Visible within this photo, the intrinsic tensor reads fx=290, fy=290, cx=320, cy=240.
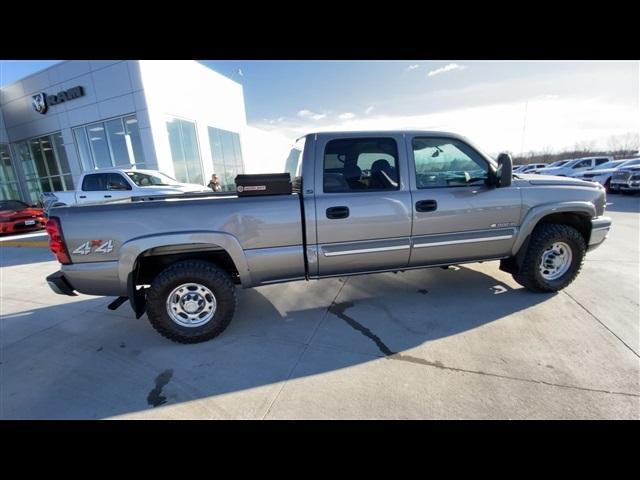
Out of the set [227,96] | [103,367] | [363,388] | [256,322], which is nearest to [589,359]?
[363,388]

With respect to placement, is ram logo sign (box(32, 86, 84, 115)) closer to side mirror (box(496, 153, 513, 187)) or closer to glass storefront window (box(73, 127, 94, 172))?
glass storefront window (box(73, 127, 94, 172))

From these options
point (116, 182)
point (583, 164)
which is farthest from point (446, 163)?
point (583, 164)

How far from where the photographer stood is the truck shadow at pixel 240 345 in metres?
2.29

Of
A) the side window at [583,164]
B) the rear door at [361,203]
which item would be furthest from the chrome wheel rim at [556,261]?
the side window at [583,164]

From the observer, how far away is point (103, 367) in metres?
2.72

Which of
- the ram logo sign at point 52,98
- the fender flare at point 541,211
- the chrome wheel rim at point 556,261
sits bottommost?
the chrome wheel rim at point 556,261

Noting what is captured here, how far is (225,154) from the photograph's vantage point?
1698 cm

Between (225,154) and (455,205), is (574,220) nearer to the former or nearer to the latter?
(455,205)

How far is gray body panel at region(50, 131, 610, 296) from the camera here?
106 inches

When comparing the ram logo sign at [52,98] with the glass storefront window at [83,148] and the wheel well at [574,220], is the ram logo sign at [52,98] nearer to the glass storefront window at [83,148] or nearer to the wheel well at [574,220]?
the glass storefront window at [83,148]

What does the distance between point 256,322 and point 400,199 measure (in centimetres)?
212

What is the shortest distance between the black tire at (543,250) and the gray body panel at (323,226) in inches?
6.7

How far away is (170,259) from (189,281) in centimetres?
37
